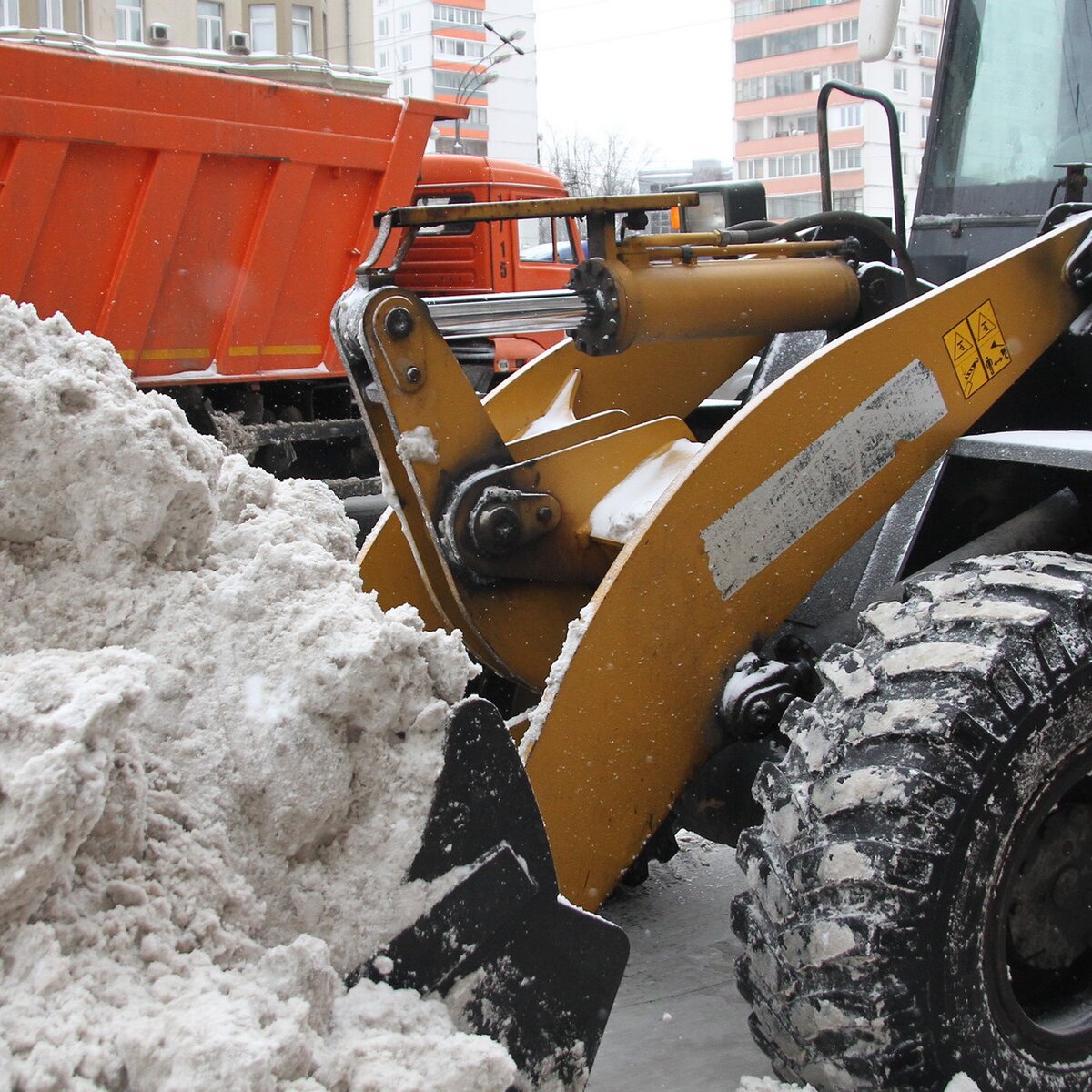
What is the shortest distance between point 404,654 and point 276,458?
6.74 meters

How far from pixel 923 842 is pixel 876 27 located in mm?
2444

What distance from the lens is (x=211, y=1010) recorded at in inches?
59.6

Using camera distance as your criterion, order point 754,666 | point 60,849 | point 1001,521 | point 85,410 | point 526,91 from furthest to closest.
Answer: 1. point 526,91
2. point 1001,521
3. point 754,666
4. point 85,410
5. point 60,849

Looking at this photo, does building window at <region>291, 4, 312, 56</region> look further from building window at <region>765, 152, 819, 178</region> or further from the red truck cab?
the red truck cab

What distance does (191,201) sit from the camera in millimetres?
7621

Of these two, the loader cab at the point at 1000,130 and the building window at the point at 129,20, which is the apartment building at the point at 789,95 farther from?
the loader cab at the point at 1000,130

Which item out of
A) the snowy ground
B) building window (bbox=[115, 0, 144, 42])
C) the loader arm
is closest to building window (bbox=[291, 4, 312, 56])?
building window (bbox=[115, 0, 144, 42])

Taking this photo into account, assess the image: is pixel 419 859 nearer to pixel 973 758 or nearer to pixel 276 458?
pixel 973 758

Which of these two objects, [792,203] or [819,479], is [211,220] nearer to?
[819,479]

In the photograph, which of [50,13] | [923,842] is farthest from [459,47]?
[923,842]

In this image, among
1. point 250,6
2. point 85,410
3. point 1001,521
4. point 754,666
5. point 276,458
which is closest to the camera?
point 85,410

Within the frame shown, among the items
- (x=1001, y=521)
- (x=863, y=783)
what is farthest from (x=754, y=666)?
(x=1001, y=521)

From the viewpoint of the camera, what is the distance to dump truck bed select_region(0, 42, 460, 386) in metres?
7.11

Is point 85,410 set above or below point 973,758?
above
